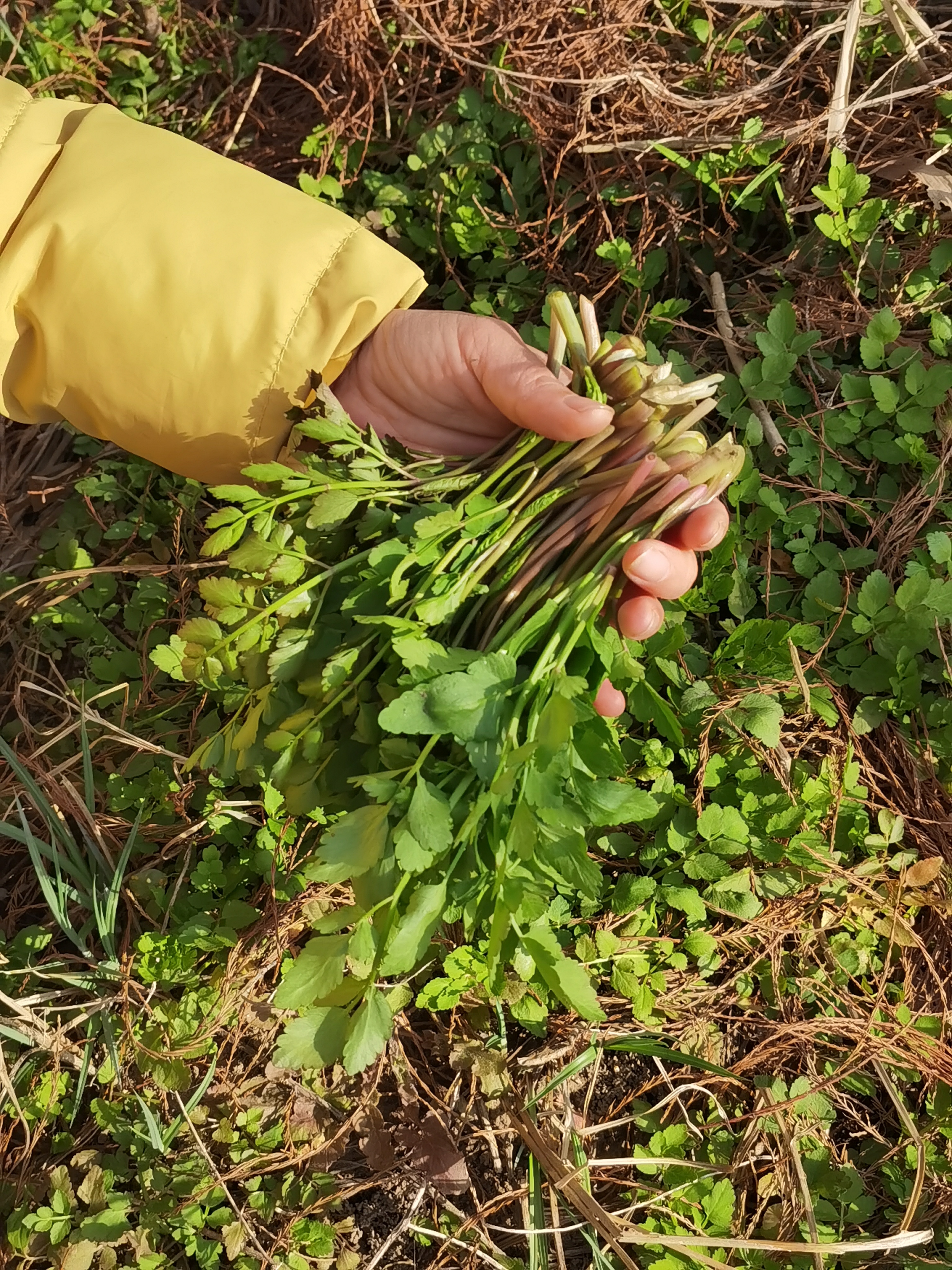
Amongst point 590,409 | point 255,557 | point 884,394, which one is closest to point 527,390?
point 590,409

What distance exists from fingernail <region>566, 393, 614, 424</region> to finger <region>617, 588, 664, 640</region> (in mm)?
340

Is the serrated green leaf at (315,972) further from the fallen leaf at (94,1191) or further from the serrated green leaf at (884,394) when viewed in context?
the serrated green leaf at (884,394)

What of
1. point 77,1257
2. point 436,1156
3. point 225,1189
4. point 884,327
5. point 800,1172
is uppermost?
point 884,327

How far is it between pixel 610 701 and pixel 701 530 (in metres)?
0.40

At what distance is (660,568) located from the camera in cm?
164

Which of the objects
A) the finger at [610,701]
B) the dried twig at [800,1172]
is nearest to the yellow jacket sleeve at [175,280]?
the finger at [610,701]

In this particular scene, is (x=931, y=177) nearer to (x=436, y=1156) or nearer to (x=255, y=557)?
(x=255, y=557)

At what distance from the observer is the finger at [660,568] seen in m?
1.62

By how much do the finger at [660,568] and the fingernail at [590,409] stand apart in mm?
241

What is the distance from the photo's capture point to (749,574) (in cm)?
219

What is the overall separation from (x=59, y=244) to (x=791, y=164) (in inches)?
73.6

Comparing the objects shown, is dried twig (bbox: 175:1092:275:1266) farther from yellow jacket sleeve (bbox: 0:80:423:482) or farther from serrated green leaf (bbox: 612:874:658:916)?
yellow jacket sleeve (bbox: 0:80:423:482)

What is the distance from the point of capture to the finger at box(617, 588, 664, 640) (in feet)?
5.59

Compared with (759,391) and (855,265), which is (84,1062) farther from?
(855,265)
